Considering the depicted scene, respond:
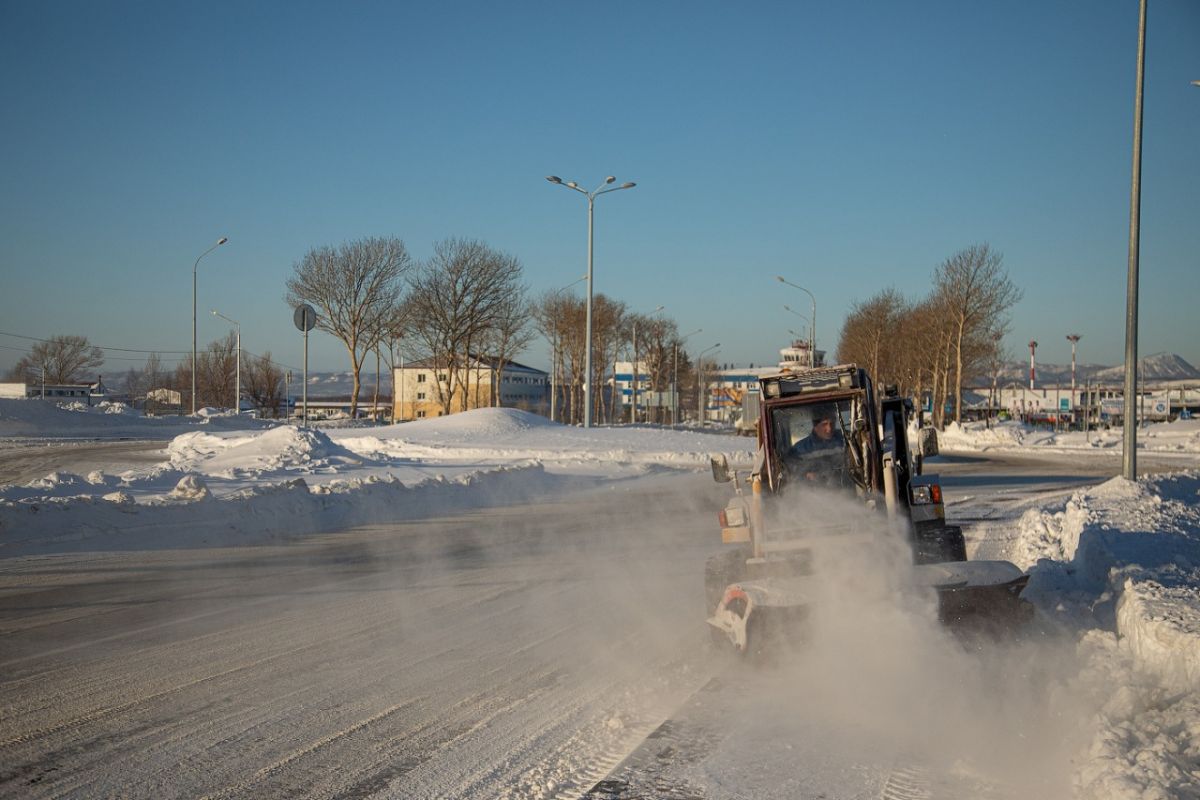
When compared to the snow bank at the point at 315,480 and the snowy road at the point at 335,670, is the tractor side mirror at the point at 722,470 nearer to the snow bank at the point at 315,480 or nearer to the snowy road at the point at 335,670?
the snowy road at the point at 335,670

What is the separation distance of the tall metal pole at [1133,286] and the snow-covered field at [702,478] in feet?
3.02

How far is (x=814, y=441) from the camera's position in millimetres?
8242

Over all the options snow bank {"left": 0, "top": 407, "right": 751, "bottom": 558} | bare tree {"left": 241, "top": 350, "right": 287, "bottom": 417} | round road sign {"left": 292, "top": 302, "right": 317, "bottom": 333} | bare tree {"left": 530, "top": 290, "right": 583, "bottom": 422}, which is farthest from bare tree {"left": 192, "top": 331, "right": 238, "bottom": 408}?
round road sign {"left": 292, "top": 302, "right": 317, "bottom": 333}

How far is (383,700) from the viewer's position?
605cm

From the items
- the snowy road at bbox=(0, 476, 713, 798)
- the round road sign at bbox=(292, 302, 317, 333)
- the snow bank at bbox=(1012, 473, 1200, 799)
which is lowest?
the snowy road at bbox=(0, 476, 713, 798)

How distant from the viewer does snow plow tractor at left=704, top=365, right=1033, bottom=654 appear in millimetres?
6742

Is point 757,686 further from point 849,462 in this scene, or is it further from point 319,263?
point 319,263

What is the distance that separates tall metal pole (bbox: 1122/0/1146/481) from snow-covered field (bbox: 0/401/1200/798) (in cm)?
92

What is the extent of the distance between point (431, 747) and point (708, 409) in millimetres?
119799

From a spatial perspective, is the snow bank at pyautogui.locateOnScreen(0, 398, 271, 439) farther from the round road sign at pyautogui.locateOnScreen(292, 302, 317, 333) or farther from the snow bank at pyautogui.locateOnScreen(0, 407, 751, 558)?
the round road sign at pyautogui.locateOnScreen(292, 302, 317, 333)

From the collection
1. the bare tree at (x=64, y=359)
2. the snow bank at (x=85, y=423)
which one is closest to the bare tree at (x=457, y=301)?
the snow bank at (x=85, y=423)

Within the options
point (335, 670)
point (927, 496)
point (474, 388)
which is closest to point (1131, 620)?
point (927, 496)

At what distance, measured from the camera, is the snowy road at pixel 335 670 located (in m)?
4.84

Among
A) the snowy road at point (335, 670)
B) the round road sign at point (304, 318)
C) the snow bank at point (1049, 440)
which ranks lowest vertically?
the snow bank at point (1049, 440)
